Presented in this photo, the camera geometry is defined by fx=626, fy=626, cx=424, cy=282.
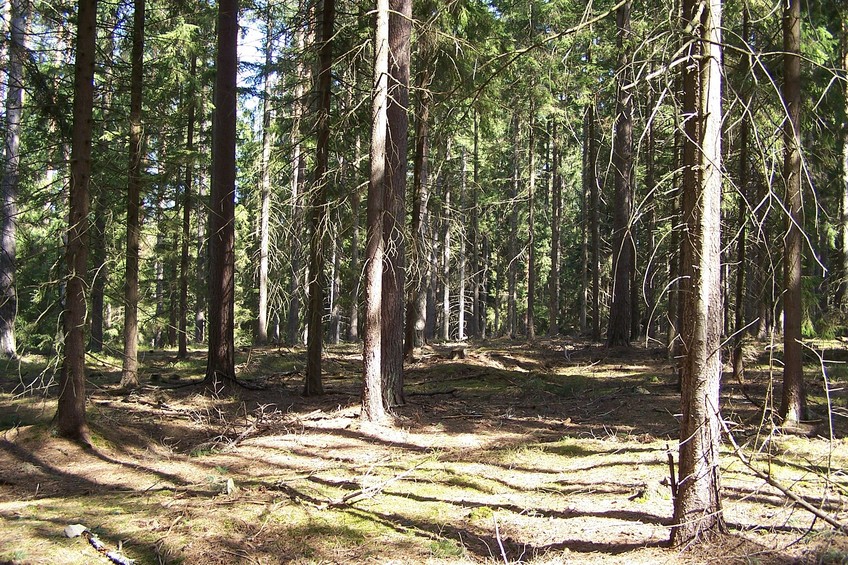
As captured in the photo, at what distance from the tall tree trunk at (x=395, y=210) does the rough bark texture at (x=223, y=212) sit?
12.4 ft

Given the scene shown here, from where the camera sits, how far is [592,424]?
398 inches

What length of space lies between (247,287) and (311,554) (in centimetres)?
3009

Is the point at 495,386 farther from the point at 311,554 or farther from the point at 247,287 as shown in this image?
the point at 247,287

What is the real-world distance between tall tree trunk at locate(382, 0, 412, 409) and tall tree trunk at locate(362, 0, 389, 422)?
48 cm

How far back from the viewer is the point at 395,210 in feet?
33.1

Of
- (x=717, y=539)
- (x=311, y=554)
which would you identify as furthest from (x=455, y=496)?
(x=717, y=539)

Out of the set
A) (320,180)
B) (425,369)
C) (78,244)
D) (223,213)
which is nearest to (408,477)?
(78,244)

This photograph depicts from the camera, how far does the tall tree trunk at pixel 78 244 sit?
8.02 m

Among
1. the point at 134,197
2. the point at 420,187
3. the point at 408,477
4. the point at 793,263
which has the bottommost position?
the point at 408,477

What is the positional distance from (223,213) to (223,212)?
22mm

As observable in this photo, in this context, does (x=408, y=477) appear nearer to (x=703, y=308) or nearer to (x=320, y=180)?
(x=703, y=308)

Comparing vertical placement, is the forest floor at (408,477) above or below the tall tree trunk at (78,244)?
below

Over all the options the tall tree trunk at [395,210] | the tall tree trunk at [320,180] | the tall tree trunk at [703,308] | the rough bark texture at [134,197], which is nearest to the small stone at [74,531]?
the tall tree trunk at [703,308]

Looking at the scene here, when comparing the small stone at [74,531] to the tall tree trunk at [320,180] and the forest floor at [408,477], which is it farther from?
the tall tree trunk at [320,180]
